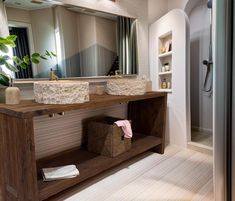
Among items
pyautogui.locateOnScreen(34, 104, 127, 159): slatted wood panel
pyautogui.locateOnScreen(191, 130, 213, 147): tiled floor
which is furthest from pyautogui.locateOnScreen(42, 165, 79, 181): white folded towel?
pyautogui.locateOnScreen(191, 130, 213, 147): tiled floor

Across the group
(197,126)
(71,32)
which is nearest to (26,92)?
(71,32)

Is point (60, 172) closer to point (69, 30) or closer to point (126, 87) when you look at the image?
Result: point (126, 87)

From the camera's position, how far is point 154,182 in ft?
6.38

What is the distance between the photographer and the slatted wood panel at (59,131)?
198cm

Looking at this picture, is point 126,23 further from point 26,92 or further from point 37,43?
point 26,92

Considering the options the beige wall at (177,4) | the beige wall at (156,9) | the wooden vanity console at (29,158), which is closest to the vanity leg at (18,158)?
the wooden vanity console at (29,158)

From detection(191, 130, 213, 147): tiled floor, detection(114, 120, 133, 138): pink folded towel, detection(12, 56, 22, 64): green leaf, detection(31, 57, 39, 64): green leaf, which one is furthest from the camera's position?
detection(191, 130, 213, 147): tiled floor

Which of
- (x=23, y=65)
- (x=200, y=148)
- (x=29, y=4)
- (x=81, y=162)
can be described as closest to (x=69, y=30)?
(x=29, y=4)

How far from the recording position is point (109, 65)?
2520 mm

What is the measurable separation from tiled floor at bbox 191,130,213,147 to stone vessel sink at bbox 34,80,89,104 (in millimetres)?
1914

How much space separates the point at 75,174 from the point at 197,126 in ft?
7.82

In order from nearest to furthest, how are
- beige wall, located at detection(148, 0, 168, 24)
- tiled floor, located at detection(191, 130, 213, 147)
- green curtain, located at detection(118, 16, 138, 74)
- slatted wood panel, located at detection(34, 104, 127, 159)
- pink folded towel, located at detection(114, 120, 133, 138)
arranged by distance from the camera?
slatted wood panel, located at detection(34, 104, 127, 159) → pink folded towel, located at detection(114, 120, 133, 138) → green curtain, located at detection(118, 16, 138, 74) → tiled floor, located at detection(191, 130, 213, 147) → beige wall, located at detection(148, 0, 168, 24)

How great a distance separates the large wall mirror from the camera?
184 centimetres

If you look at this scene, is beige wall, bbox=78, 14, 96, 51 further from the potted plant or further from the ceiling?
the potted plant
